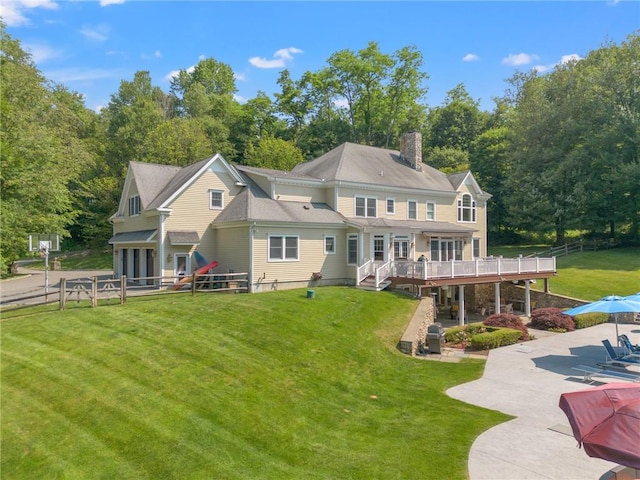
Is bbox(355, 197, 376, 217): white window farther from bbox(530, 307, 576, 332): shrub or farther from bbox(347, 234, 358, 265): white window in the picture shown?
bbox(530, 307, 576, 332): shrub

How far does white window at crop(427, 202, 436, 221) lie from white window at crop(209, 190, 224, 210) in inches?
592

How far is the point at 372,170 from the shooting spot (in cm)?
2902

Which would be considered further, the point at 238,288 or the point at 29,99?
the point at 29,99

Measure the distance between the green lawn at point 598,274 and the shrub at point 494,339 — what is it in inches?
452

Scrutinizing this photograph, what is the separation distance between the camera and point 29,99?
128 feet

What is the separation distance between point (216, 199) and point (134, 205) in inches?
249

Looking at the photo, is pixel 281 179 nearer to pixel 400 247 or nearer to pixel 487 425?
pixel 400 247

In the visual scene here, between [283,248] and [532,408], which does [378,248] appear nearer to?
[283,248]

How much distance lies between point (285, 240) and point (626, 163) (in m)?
37.1

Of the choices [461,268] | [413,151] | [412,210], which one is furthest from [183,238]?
[413,151]

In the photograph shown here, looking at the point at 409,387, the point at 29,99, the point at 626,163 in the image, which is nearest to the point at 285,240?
the point at 409,387

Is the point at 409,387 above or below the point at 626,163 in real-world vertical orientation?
below

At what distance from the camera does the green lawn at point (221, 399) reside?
7.90m

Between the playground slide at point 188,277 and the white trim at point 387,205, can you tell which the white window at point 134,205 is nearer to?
the playground slide at point 188,277
